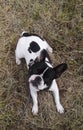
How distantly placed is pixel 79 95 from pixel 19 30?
1.14 m

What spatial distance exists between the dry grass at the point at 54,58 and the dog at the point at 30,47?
0.65ft

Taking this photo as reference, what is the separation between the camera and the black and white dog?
4312mm

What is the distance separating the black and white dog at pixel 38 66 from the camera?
4312 millimetres

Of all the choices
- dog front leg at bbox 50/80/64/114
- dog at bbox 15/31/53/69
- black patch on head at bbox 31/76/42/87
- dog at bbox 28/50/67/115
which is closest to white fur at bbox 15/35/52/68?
dog at bbox 15/31/53/69

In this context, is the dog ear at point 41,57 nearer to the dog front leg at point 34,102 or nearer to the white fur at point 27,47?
the white fur at point 27,47

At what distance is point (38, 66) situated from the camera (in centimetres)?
438

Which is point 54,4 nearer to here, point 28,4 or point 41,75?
point 28,4

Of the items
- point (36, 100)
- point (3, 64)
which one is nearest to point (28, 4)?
point (3, 64)

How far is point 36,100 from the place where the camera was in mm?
4766

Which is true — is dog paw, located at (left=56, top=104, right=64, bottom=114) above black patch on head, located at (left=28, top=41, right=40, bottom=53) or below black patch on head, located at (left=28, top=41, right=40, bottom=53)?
below

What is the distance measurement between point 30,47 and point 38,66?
35 centimetres

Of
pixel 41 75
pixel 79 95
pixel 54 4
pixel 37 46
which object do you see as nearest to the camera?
pixel 41 75

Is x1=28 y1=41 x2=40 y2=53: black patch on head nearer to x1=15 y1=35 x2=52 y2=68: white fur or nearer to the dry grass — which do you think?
x1=15 y1=35 x2=52 y2=68: white fur

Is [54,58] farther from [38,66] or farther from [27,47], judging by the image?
[38,66]
